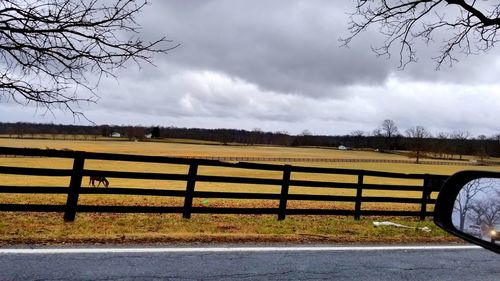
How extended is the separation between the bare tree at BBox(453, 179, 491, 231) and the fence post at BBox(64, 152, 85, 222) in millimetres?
7360

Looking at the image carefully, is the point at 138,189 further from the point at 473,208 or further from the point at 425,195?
the point at 473,208

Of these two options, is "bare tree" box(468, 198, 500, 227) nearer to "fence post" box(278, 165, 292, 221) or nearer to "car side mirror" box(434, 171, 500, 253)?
"car side mirror" box(434, 171, 500, 253)

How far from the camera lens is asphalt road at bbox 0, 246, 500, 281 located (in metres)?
4.99

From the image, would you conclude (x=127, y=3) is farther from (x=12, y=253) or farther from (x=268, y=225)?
(x=268, y=225)

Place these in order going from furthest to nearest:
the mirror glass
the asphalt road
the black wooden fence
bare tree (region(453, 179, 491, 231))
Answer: the black wooden fence → the asphalt road → bare tree (region(453, 179, 491, 231)) → the mirror glass

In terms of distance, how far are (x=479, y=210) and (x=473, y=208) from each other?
5 cm

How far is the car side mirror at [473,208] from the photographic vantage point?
6.62ft

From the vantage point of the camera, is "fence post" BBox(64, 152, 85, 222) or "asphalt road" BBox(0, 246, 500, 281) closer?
"asphalt road" BBox(0, 246, 500, 281)

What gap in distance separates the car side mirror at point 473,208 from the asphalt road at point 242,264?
3.01 metres

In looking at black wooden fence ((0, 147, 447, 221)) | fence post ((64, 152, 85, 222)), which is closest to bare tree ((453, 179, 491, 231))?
black wooden fence ((0, 147, 447, 221))

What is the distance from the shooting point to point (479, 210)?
2.11m

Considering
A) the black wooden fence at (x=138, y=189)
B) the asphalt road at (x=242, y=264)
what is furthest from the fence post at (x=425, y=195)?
the asphalt road at (x=242, y=264)

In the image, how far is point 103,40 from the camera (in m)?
7.20

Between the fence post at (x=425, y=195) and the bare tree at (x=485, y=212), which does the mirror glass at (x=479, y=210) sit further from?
the fence post at (x=425, y=195)
